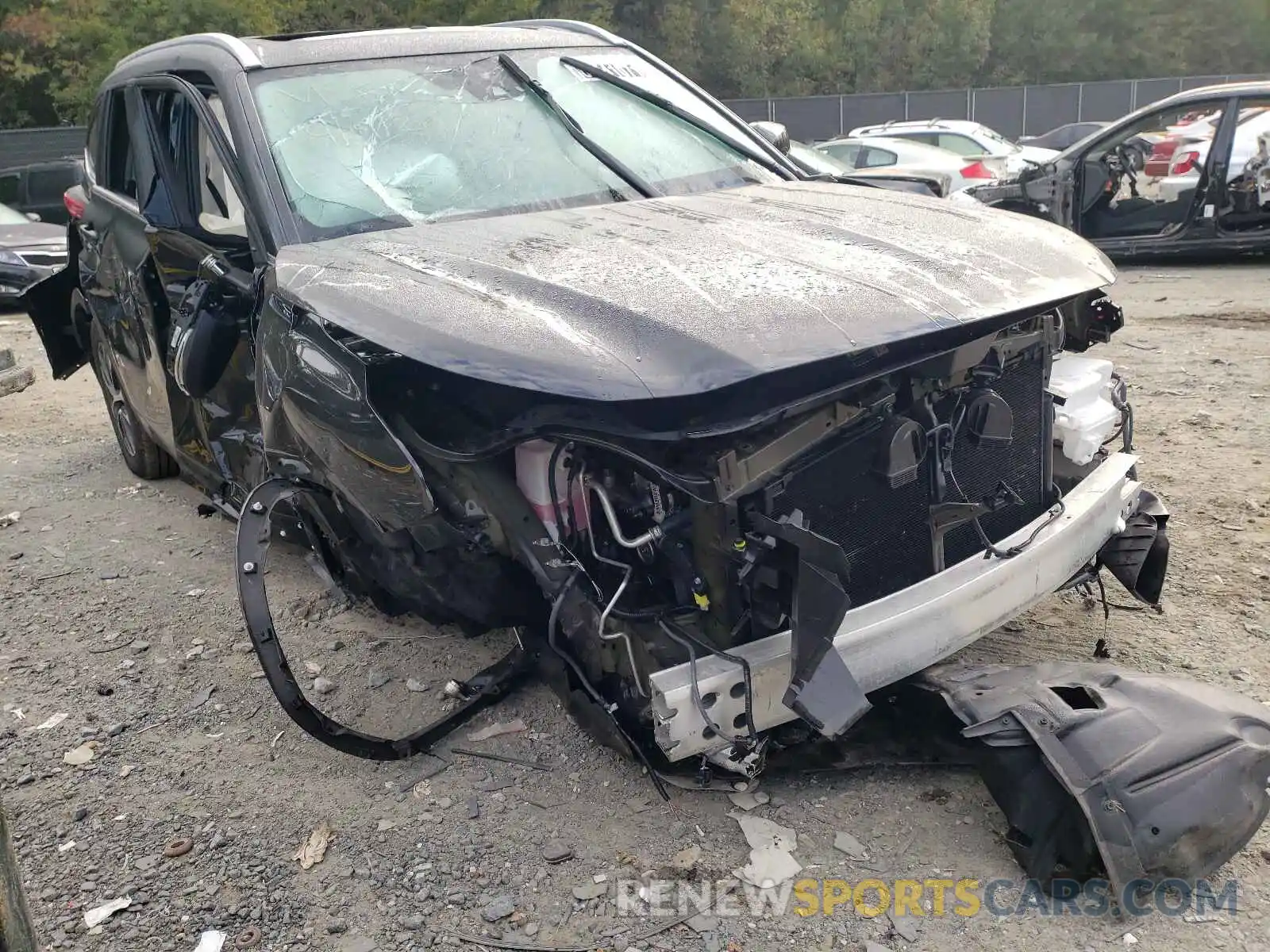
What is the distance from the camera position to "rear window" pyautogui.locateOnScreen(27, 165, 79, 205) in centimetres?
1515

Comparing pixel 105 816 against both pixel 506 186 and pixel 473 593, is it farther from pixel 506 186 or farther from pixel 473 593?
pixel 506 186

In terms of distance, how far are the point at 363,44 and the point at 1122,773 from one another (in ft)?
10.4

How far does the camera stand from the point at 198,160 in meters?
3.66

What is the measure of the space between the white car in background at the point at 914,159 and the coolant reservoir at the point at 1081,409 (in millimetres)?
9135

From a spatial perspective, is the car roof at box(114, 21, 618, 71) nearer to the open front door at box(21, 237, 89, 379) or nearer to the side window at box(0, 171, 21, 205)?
the open front door at box(21, 237, 89, 379)

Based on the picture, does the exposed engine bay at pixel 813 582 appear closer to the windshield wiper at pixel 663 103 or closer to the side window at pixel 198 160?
the side window at pixel 198 160

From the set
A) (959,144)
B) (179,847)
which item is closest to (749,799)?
(179,847)

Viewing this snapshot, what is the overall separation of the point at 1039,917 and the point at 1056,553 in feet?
3.09

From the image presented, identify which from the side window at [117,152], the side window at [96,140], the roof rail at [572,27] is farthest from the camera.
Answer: the side window at [96,140]

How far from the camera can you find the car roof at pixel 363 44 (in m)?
3.58

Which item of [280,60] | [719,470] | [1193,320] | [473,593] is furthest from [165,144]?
[1193,320]

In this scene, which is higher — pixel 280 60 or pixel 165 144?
pixel 280 60

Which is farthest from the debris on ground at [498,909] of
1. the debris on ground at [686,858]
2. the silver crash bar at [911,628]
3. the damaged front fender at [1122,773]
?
the damaged front fender at [1122,773]

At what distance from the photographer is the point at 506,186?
3459 millimetres
